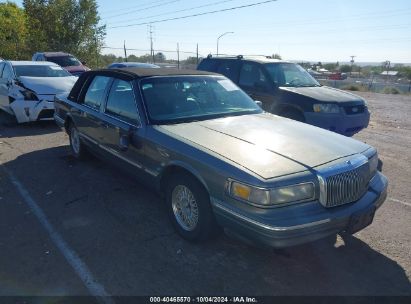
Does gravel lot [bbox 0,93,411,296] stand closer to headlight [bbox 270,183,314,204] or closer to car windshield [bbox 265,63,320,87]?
headlight [bbox 270,183,314,204]

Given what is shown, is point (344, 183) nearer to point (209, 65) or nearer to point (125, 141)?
point (125, 141)

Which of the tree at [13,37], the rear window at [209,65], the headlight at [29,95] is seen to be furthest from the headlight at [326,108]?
the tree at [13,37]

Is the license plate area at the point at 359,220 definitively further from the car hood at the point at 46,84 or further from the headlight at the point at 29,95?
the headlight at the point at 29,95

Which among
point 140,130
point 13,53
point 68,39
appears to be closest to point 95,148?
point 140,130

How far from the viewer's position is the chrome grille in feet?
9.71

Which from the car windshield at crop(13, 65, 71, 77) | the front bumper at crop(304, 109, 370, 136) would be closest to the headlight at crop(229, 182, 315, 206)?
the front bumper at crop(304, 109, 370, 136)

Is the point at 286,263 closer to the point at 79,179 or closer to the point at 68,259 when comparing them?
the point at 68,259

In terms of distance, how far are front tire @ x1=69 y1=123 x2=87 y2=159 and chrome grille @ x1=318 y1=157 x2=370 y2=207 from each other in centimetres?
427

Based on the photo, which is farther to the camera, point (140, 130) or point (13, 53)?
point (13, 53)

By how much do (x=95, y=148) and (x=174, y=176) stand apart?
211 centimetres

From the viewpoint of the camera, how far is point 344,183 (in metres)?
3.08

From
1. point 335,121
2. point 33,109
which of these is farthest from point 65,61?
point 335,121

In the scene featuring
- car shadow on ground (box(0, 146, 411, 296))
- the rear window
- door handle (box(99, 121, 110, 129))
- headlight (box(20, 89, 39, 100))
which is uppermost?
the rear window

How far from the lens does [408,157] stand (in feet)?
22.7
